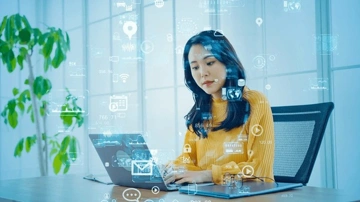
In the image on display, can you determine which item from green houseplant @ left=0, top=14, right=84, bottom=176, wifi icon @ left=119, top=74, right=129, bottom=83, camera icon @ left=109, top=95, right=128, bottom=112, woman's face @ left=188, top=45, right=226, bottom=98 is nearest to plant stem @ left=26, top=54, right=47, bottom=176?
green houseplant @ left=0, top=14, right=84, bottom=176

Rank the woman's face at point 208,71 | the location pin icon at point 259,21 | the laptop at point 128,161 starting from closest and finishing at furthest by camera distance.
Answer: the laptop at point 128,161 < the woman's face at point 208,71 < the location pin icon at point 259,21

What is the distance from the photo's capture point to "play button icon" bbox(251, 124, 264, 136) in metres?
1.33

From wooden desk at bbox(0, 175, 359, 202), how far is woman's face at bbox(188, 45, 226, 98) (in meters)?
0.46

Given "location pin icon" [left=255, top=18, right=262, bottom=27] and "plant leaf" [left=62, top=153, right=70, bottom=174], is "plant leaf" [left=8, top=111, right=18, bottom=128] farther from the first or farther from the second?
"location pin icon" [left=255, top=18, right=262, bottom=27]

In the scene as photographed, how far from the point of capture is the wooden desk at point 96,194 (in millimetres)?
1005

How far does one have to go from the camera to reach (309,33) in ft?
6.20

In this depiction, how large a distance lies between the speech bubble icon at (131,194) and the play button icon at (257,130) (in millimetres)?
421

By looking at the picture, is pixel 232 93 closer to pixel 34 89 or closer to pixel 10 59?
pixel 34 89

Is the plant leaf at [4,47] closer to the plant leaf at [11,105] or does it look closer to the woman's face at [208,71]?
the plant leaf at [11,105]

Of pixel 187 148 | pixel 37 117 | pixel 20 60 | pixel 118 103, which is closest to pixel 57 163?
pixel 37 117

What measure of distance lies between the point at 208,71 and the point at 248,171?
361 millimetres

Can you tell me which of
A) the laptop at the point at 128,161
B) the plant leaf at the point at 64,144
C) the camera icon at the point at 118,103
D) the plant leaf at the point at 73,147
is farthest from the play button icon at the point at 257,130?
the plant leaf at the point at 64,144

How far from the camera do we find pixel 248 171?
1277mm

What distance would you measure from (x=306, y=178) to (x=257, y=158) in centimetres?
23
